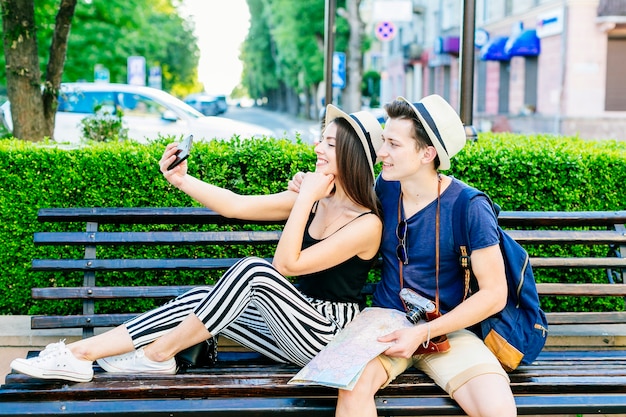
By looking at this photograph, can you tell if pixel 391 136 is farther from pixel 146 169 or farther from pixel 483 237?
pixel 146 169

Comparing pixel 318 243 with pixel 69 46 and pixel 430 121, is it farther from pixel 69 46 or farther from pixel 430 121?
pixel 69 46

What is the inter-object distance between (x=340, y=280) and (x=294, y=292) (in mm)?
267

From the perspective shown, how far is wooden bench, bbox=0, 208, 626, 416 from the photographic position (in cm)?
324

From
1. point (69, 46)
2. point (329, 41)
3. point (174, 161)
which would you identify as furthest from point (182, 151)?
point (69, 46)

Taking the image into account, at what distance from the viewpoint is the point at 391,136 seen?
3498 mm

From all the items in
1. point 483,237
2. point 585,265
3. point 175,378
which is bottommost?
point 175,378

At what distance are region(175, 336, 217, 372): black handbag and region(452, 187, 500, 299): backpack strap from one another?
3.73 ft

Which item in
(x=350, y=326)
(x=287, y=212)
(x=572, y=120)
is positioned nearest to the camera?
(x=350, y=326)

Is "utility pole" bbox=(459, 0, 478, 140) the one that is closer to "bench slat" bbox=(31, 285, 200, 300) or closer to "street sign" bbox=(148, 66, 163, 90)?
"bench slat" bbox=(31, 285, 200, 300)

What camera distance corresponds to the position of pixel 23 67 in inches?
326

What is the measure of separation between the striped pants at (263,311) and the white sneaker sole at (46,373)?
0.27m

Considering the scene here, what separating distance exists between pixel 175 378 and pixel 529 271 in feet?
5.03

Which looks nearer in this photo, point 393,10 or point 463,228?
point 463,228

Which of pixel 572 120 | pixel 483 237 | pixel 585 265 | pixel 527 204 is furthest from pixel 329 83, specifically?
pixel 572 120
